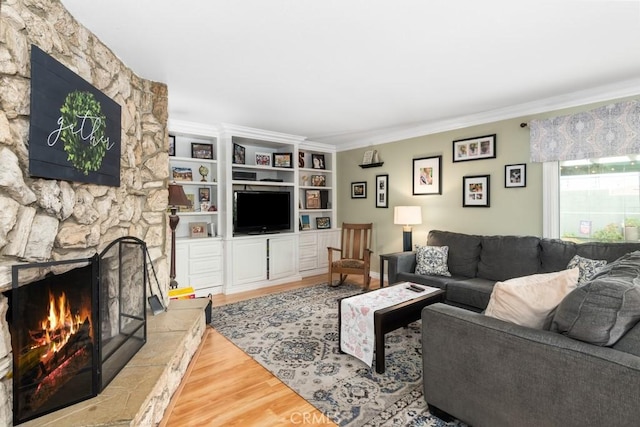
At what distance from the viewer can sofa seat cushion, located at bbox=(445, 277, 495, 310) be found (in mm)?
3053

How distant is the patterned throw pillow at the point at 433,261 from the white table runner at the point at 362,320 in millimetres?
973

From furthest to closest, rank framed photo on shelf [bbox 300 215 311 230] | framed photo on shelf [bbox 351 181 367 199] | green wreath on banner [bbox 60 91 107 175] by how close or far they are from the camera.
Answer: framed photo on shelf [bbox 300 215 311 230]
framed photo on shelf [bbox 351 181 367 199]
green wreath on banner [bbox 60 91 107 175]

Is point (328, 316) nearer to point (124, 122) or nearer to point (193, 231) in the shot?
point (193, 231)

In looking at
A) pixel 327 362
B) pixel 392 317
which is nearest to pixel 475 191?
pixel 392 317

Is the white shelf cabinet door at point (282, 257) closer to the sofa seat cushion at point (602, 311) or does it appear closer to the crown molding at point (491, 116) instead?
the crown molding at point (491, 116)

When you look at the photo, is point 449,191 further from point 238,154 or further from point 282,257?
point 238,154

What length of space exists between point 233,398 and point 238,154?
3.41 m

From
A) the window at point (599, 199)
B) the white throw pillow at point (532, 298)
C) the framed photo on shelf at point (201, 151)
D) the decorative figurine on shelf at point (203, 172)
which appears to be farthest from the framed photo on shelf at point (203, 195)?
the window at point (599, 199)

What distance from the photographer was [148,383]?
1.66m

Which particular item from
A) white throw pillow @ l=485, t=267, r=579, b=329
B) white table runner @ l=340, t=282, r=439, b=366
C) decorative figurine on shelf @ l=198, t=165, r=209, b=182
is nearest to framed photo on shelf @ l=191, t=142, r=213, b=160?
decorative figurine on shelf @ l=198, t=165, r=209, b=182

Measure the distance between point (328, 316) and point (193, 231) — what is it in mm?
2284

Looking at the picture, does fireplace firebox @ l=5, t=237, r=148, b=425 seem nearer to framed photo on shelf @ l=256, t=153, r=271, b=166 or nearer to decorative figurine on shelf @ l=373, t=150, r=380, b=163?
framed photo on shelf @ l=256, t=153, r=271, b=166

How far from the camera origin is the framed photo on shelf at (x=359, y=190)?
17.9 feet

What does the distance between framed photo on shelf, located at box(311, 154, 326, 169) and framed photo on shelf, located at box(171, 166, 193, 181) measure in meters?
2.21
